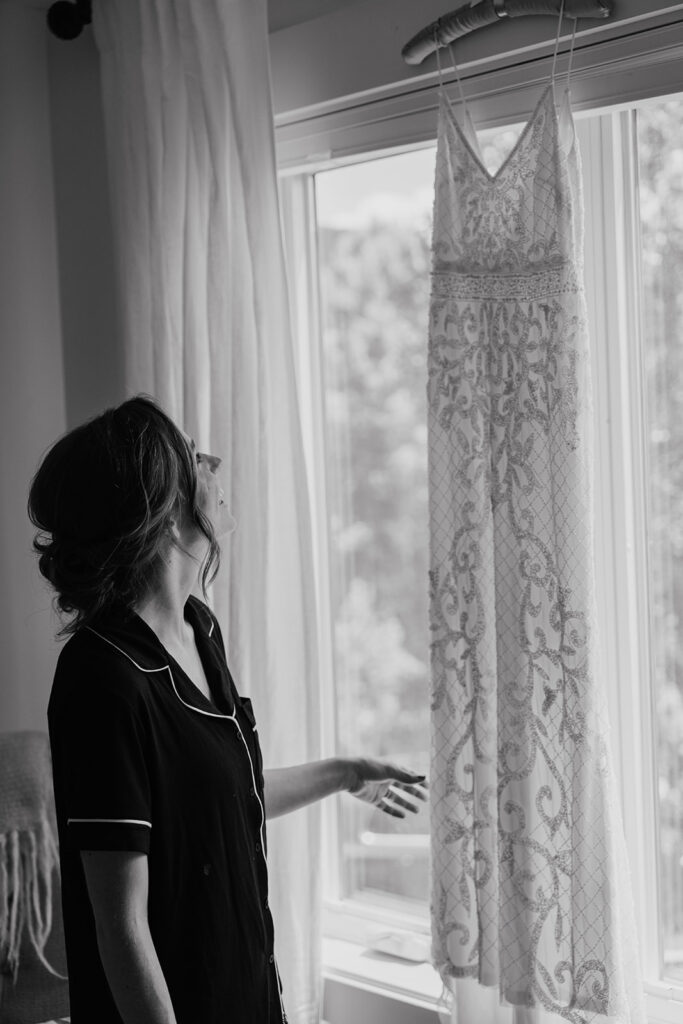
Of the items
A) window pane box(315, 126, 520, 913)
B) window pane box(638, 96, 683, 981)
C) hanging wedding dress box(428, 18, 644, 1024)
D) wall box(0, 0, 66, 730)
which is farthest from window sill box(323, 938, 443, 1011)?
wall box(0, 0, 66, 730)

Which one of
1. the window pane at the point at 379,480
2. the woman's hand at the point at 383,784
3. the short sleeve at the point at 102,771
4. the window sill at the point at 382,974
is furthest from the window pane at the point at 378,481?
the short sleeve at the point at 102,771

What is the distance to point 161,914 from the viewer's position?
1.35 m

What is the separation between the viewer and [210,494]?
1.50m

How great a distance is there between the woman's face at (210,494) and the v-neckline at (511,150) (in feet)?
1.99

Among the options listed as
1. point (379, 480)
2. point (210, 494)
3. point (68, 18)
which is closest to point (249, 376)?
point (379, 480)

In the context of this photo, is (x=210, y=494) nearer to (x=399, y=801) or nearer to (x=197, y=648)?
(x=197, y=648)

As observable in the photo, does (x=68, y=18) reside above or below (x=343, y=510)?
above

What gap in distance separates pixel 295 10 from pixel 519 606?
3.67 ft

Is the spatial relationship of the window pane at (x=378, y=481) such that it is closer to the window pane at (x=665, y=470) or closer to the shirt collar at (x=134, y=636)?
the window pane at (x=665, y=470)

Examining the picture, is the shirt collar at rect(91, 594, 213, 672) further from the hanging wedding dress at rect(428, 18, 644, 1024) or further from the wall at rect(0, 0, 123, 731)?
the wall at rect(0, 0, 123, 731)

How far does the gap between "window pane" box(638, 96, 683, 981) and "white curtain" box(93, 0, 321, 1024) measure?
577 mm

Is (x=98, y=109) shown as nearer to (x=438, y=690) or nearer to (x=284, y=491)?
(x=284, y=491)

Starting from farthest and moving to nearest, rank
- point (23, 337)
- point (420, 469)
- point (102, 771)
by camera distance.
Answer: point (23, 337), point (420, 469), point (102, 771)

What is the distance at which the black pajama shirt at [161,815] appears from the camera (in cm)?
130
